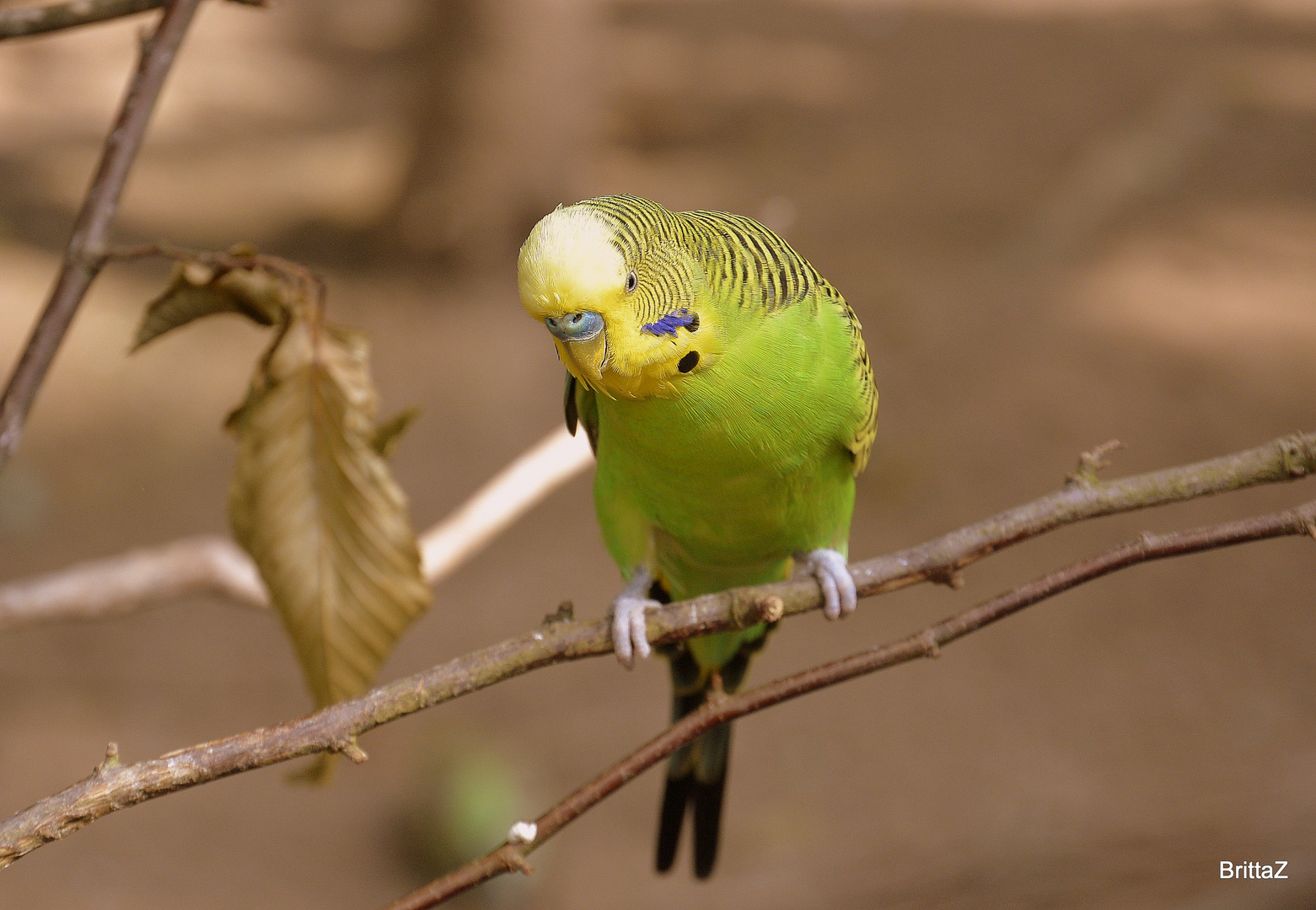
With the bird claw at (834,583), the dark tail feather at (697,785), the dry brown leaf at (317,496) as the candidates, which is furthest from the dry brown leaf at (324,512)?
the dark tail feather at (697,785)

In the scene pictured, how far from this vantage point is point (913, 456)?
18.2ft

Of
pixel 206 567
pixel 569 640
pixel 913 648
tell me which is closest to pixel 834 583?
pixel 913 648

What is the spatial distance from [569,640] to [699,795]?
1.24 meters

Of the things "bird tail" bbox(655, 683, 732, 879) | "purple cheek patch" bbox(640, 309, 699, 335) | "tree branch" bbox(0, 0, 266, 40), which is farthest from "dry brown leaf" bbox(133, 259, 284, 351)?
"bird tail" bbox(655, 683, 732, 879)

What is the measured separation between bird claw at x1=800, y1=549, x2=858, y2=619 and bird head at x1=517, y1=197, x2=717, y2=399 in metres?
0.57

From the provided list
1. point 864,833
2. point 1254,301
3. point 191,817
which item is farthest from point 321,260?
point 1254,301

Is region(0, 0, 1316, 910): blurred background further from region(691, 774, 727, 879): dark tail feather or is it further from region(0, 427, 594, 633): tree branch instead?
region(0, 427, 594, 633): tree branch

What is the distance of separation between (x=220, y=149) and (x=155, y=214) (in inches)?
31.4

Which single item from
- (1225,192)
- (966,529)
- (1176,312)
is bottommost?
(966,529)

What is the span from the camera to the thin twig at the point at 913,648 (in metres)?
1.62

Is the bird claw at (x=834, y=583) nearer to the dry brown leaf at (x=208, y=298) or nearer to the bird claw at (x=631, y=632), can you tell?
the bird claw at (x=631, y=632)

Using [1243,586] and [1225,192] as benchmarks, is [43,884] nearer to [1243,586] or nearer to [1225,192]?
[1243,586]

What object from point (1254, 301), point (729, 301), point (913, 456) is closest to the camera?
point (729, 301)

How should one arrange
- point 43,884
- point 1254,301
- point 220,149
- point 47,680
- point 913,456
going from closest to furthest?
point 43,884 < point 47,680 < point 913,456 < point 1254,301 < point 220,149
